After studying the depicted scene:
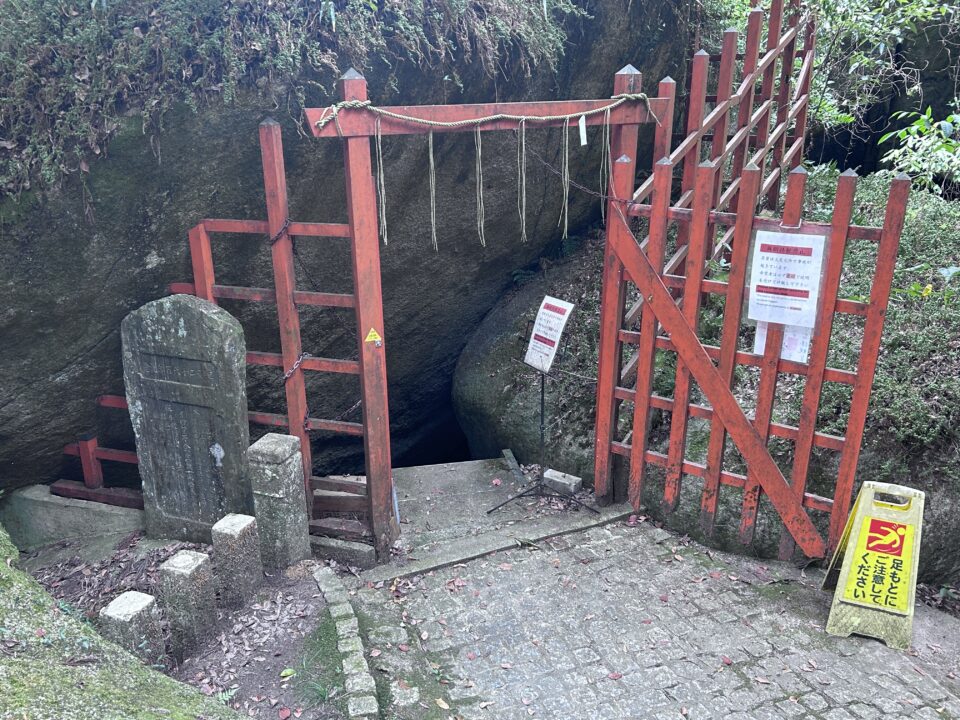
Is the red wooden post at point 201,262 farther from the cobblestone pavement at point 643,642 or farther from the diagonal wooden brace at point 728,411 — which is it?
the diagonal wooden brace at point 728,411

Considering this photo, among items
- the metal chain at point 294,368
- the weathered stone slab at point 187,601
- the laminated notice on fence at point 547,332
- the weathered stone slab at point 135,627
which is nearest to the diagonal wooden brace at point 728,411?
the laminated notice on fence at point 547,332

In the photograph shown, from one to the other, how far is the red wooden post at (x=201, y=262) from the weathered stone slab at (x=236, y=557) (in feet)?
5.59

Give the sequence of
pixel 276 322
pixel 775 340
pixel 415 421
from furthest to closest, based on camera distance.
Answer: pixel 415 421 < pixel 276 322 < pixel 775 340

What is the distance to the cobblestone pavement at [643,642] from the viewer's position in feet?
13.0

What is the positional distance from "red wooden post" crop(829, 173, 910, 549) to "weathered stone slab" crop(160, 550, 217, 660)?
4032 millimetres

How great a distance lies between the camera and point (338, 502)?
553 centimetres

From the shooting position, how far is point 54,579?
18.0 ft

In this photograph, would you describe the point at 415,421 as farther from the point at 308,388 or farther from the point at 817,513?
the point at 817,513

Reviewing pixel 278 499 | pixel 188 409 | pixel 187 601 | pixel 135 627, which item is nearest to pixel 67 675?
pixel 135 627

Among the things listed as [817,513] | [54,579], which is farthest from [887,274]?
[54,579]

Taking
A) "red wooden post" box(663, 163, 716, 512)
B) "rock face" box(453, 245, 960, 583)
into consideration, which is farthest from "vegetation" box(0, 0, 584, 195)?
"rock face" box(453, 245, 960, 583)

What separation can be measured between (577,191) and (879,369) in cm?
362

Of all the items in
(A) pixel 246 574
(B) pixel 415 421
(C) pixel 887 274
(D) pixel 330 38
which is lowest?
(B) pixel 415 421

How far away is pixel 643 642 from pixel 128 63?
5.04 m
